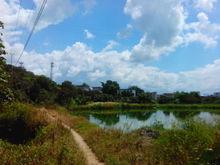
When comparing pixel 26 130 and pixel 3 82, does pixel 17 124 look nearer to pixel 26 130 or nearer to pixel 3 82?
pixel 26 130

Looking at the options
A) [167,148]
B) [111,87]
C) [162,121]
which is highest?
[111,87]

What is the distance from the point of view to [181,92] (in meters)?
114

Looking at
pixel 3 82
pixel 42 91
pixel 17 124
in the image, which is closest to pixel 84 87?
pixel 42 91

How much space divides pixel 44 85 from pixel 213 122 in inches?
1983

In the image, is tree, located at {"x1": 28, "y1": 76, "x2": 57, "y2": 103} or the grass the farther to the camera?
tree, located at {"x1": 28, "y1": 76, "x2": 57, "y2": 103}

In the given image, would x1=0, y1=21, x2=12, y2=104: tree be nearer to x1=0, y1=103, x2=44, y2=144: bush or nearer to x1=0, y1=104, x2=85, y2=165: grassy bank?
x1=0, y1=104, x2=85, y2=165: grassy bank

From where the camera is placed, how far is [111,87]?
348ft

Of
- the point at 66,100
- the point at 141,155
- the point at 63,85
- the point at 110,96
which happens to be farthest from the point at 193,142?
the point at 110,96

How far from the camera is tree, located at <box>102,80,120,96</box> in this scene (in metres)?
106

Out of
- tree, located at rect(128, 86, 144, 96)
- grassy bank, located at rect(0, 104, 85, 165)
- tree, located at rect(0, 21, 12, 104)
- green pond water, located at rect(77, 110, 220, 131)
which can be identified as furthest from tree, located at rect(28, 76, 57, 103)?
tree, located at rect(128, 86, 144, 96)

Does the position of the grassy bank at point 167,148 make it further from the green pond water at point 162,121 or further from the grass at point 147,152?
the green pond water at point 162,121

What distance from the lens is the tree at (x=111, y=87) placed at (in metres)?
106

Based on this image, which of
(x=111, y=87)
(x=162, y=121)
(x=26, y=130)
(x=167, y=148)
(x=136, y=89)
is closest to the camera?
(x=167, y=148)

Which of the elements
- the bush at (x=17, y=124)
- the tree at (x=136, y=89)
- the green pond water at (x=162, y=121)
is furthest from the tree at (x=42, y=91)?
the tree at (x=136, y=89)
